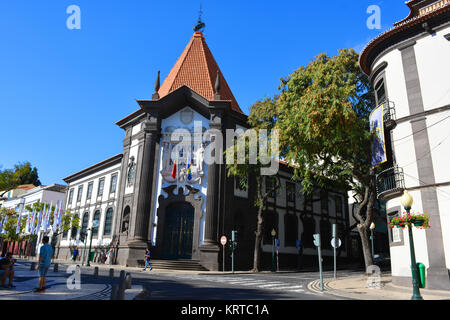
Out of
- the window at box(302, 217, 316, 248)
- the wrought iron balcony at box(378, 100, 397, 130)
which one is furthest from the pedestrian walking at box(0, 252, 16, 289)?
the window at box(302, 217, 316, 248)

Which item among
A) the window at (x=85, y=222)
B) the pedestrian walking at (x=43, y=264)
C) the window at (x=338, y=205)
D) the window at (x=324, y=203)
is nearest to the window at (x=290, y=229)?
the window at (x=324, y=203)

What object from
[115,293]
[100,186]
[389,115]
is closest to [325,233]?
[389,115]

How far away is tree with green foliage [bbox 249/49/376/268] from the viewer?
18.2 meters

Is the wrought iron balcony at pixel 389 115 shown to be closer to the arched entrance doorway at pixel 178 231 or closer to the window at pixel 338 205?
the arched entrance doorway at pixel 178 231

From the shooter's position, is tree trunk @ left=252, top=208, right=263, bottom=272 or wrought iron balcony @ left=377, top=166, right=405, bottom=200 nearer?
wrought iron balcony @ left=377, top=166, right=405, bottom=200

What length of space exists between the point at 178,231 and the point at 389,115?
59.1ft

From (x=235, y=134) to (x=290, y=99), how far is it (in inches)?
314

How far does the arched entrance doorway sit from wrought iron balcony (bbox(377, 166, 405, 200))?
50.2ft

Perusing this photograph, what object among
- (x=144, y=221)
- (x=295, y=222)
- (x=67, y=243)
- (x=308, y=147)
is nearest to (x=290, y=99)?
(x=308, y=147)

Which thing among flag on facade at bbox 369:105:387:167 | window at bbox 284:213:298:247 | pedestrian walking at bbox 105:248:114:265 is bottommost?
pedestrian walking at bbox 105:248:114:265

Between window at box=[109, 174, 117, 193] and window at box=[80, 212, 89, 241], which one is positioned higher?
window at box=[109, 174, 117, 193]

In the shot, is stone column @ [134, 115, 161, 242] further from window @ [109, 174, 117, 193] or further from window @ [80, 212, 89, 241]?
window @ [80, 212, 89, 241]

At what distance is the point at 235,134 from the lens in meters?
30.0

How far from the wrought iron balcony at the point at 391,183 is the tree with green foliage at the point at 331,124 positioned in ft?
7.43
